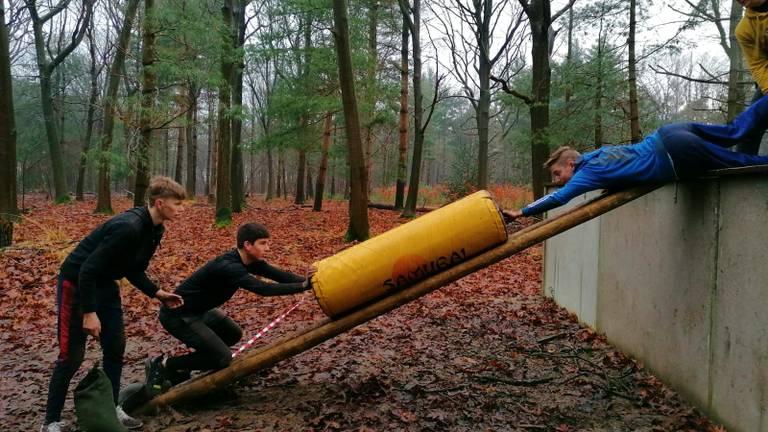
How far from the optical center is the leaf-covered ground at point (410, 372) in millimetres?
4109

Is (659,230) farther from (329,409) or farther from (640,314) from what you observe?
(329,409)

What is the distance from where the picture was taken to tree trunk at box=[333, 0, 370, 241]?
1191 centimetres

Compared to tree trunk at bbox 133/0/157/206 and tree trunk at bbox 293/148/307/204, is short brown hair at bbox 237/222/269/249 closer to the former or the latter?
tree trunk at bbox 133/0/157/206

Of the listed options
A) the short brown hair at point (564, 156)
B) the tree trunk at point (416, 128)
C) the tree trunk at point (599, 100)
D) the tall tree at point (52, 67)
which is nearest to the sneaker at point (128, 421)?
the short brown hair at point (564, 156)

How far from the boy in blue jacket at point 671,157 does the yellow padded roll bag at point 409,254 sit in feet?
1.68

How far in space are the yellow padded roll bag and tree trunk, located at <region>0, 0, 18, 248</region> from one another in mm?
9889

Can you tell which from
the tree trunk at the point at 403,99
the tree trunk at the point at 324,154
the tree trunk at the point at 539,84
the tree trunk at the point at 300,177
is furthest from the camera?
the tree trunk at the point at 300,177

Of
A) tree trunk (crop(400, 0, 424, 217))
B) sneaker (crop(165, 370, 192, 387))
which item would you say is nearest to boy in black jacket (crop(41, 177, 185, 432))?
sneaker (crop(165, 370, 192, 387))

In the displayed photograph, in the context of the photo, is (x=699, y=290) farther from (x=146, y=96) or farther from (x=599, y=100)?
(x=146, y=96)

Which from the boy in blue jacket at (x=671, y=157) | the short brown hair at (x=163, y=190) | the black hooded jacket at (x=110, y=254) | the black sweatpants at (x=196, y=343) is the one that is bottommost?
the black sweatpants at (x=196, y=343)

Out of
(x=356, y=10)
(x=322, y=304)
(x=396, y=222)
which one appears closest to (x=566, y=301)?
(x=322, y=304)

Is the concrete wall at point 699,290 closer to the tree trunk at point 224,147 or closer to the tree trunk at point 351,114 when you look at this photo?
the tree trunk at point 351,114

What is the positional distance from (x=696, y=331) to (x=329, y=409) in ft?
10.2

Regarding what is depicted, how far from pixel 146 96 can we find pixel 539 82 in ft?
36.7
